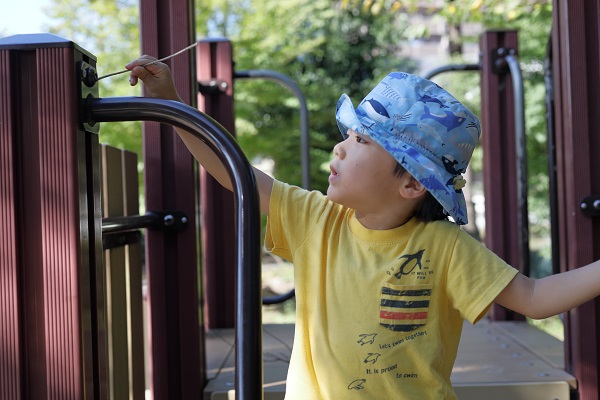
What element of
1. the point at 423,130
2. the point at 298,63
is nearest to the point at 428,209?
the point at 423,130

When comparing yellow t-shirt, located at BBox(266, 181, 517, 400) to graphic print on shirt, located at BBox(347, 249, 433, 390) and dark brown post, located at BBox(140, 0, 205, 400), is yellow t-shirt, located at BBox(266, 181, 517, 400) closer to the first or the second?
graphic print on shirt, located at BBox(347, 249, 433, 390)

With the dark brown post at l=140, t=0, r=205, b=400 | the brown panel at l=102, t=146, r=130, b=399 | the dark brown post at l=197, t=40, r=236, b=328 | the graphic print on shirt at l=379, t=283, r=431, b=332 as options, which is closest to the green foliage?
the dark brown post at l=197, t=40, r=236, b=328

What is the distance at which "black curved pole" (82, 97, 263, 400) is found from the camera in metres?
0.90

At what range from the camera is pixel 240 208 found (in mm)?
948

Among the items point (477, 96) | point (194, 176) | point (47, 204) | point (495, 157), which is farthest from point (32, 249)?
point (477, 96)

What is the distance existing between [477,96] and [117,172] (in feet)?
37.8

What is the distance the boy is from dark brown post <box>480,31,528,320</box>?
2.29 m

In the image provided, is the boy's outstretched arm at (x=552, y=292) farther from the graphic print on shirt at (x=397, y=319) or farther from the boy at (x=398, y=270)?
the graphic print on shirt at (x=397, y=319)

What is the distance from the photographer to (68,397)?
3.39ft

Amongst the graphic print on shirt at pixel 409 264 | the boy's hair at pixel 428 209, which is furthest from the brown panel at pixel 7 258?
the boy's hair at pixel 428 209

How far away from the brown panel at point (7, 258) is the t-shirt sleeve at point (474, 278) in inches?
31.0

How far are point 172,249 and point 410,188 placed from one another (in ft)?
3.22

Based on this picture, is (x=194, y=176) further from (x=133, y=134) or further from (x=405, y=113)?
(x=133, y=134)

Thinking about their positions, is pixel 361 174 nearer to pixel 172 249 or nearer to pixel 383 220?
pixel 383 220
